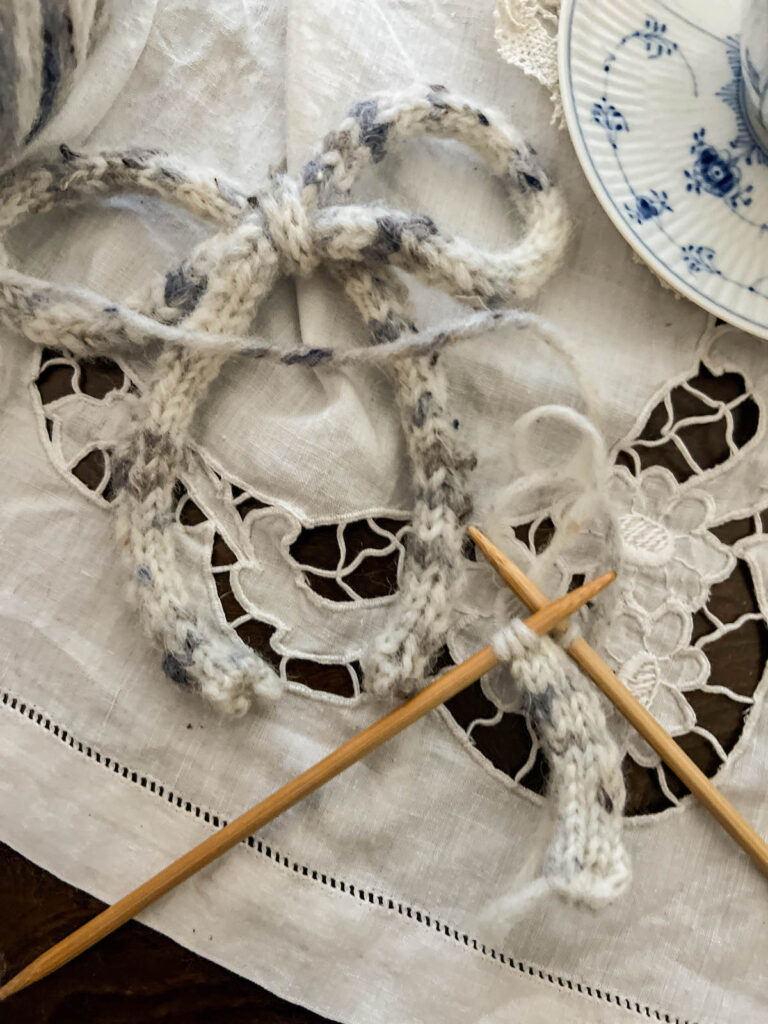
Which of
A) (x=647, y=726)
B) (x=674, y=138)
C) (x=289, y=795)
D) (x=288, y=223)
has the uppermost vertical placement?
(x=674, y=138)

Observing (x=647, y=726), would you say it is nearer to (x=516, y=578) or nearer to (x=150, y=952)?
(x=516, y=578)

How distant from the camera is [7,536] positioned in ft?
1.78

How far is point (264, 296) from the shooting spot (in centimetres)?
54

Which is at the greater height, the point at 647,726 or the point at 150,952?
the point at 647,726

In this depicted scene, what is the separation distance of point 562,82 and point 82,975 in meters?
0.61

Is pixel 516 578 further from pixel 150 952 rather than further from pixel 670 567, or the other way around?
pixel 150 952

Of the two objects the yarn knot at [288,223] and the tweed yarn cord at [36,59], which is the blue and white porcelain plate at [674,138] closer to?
the yarn knot at [288,223]

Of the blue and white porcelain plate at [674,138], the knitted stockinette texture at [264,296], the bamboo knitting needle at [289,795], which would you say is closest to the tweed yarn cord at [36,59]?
the knitted stockinette texture at [264,296]

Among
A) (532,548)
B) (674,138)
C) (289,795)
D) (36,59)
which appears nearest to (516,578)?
(532,548)

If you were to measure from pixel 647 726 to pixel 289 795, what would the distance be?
8.4 inches

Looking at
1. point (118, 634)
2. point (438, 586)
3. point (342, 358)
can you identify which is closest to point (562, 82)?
point (342, 358)

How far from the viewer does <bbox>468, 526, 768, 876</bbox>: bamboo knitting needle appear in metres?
0.51

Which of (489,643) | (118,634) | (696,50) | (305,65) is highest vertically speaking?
(696,50)

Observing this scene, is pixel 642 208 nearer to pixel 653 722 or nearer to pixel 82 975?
pixel 653 722
